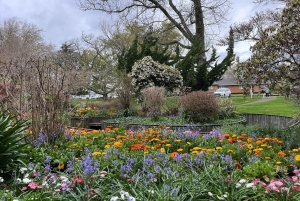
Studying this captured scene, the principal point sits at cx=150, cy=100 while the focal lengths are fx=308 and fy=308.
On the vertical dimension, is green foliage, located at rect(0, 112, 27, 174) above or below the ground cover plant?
above

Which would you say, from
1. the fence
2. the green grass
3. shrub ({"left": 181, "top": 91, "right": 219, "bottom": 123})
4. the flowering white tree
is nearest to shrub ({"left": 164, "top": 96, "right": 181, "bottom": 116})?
shrub ({"left": 181, "top": 91, "right": 219, "bottom": 123})

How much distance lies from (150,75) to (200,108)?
6.68 metres

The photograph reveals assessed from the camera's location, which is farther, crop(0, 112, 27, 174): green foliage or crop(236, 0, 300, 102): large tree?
crop(236, 0, 300, 102): large tree

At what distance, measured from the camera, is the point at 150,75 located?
15781 millimetres

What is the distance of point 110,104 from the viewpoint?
1611 centimetres

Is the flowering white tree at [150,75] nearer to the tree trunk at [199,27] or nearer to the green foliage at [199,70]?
the green foliage at [199,70]

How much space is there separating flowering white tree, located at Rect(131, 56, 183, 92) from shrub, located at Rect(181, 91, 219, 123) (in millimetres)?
6059

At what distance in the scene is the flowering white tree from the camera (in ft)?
51.4

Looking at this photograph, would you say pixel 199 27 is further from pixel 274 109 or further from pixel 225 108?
pixel 225 108

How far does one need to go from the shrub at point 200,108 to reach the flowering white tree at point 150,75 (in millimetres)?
6059

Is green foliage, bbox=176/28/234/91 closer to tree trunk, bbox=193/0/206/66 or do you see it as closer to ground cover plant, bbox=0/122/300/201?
tree trunk, bbox=193/0/206/66

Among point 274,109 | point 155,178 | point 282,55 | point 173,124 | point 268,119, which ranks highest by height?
point 282,55

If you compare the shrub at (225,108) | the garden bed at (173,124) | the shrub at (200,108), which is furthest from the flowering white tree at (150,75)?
the shrub at (200,108)

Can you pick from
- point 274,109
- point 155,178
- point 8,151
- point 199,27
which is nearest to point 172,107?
point 274,109
